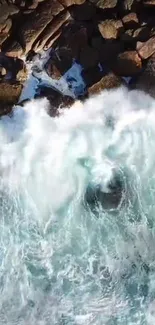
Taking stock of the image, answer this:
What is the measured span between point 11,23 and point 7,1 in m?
0.67

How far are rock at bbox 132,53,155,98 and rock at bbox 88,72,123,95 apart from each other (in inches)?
19.5

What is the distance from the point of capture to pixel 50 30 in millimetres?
15289

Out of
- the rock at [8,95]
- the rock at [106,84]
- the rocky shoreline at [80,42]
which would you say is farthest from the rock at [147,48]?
the rock at [8,95]

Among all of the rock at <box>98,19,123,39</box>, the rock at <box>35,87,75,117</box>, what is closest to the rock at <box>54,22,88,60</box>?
the rock at <box>98,19,123,39</box>

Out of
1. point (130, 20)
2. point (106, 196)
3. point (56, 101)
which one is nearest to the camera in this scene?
point (106, 196)

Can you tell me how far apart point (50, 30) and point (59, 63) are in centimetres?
89

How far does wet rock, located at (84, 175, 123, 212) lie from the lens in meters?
14.8

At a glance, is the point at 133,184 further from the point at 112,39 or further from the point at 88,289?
the point at 112,39

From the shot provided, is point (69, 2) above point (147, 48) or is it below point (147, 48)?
above

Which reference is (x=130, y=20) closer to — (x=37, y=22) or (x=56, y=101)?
(x=37, y=22)

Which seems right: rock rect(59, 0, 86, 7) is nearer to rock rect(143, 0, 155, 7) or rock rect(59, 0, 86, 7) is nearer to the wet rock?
rock rect(143, 0, 155, 7)

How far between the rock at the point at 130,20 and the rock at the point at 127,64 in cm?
89

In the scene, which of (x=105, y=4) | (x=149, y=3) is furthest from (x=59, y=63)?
(x=149, y=3)

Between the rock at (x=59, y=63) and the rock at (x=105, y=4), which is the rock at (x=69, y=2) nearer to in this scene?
the rock at (x=105, y=4)
